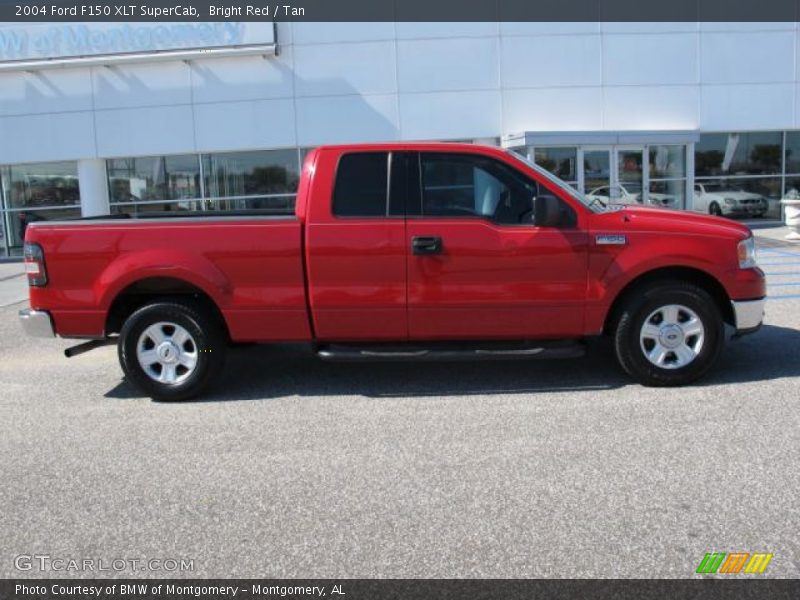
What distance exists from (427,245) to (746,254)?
8.36ft

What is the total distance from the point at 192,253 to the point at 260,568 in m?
3.04

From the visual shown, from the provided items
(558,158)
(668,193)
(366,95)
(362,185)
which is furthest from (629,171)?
(362,185)

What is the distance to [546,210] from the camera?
5.23m

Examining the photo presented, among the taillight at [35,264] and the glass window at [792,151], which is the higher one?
the glass window at [792,151]

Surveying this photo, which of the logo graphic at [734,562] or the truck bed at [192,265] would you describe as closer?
the logo graphic at [734,562]

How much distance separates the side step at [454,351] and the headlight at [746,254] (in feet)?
4.64

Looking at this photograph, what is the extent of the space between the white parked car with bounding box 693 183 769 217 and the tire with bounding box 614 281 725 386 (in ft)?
51.1

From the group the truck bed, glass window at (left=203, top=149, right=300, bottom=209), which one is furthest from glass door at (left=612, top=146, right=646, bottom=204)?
the truck bed

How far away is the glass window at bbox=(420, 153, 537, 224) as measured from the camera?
18.1ft

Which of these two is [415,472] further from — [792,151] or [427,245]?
[792,151]

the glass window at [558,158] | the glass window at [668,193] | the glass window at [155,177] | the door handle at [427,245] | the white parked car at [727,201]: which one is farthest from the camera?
the white parked car at [727,201]

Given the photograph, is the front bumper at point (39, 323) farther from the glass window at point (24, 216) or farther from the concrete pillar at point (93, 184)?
the glass window at point (24, 216)

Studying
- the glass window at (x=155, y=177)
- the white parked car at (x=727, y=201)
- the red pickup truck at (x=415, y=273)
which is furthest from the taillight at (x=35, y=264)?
the white parked car at (x=727, y=201)

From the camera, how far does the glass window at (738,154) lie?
63.2ft
